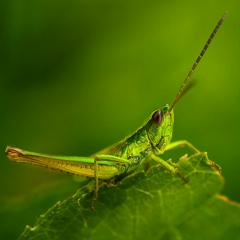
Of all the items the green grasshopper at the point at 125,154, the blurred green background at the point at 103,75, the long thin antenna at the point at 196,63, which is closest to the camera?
the long thin antenna at the point at 196,63

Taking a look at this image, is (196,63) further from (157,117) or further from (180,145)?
(180,145)

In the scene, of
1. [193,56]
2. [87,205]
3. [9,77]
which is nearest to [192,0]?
[193,56]

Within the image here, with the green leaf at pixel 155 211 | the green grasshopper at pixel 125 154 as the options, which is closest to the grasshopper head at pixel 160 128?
the green grasshopper at pixel 125 154

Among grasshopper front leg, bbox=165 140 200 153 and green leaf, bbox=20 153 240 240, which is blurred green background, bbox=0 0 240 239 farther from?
green leaf, bbox=20 153 240 240

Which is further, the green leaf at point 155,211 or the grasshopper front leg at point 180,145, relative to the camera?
the grasshopper front leg at point 180,145

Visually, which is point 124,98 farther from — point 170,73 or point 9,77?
point 9,77

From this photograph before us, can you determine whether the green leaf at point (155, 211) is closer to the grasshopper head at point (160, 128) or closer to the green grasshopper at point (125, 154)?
the green grasshopper at point (125, 154)

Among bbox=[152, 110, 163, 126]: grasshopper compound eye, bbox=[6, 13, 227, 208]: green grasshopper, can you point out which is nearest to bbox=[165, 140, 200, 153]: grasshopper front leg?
bbox=[6, 13, 227, 208]: green grasshopper
